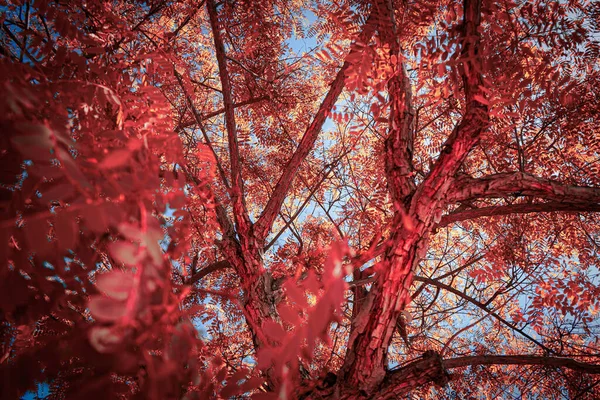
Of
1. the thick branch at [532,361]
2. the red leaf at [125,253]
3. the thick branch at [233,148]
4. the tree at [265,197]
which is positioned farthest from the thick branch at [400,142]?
the red leaf at [125,253]

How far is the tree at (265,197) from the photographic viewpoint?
1.73ft

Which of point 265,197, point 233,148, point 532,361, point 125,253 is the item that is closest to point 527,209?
point 532,361

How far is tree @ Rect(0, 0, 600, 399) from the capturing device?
53cm

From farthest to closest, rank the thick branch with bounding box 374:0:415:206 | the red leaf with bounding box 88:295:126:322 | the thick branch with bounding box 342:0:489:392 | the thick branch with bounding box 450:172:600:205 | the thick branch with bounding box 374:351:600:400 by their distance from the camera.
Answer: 1. the thick branch with bounding box 374:0:415:206
2. the thick branch with bounding box 450:172:600:205
3. the thick branch with bounding box 342:0:489:392
4. the thick branch with bounding box 374:351:600:400
5. the red leaf with bounding box 88:295:126:322

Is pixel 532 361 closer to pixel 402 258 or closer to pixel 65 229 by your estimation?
pixel 402 258

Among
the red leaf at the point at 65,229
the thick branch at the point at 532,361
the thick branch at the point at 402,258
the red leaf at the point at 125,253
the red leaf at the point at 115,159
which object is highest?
the thick branch at the point at 402,258

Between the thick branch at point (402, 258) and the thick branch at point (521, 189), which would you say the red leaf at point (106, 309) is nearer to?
the thick branch at point (402, 258)

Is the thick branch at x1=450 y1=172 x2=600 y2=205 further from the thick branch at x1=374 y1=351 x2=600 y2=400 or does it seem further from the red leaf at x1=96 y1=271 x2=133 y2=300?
the red leaf at x1=96 y1=271 x2=133 y2=300

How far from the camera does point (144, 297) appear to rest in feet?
1.58

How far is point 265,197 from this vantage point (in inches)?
200

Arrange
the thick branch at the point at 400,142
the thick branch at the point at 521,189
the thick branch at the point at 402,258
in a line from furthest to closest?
1. the thick branch at the point at 400,142
2. the thick branch at the point at 521,189
3. the thick branch at the point at 402,258

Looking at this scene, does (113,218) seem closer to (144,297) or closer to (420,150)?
(144,297)

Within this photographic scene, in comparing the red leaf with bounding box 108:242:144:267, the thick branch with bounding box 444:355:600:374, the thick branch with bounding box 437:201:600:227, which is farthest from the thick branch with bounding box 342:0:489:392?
the red leaf with bounding box 108:242:144:267

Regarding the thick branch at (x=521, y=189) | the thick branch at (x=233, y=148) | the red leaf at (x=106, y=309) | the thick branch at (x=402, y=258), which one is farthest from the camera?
the thick branch at (x=233, y=148)
